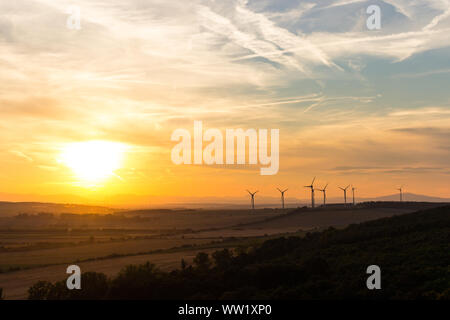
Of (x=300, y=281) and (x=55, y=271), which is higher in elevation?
(x=300, y=281)

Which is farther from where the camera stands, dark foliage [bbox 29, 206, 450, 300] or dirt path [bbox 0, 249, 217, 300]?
dirt path [bbox 0, 249, 217, 300]

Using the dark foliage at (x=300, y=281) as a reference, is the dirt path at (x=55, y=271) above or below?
below

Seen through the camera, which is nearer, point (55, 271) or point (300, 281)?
point (300, 281)

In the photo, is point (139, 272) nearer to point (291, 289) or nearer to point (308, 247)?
point (291, 289)

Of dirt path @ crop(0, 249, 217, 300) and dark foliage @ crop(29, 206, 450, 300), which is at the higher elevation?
dark foliage @ crop(29, 206, 450, 300)

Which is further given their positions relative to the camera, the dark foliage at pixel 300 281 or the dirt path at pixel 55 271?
the dirt path at pixel 55 271
